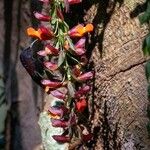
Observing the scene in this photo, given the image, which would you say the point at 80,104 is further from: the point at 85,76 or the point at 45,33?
the point at 45,33

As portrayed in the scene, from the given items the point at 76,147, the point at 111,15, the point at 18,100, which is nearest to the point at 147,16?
the point at 111,15

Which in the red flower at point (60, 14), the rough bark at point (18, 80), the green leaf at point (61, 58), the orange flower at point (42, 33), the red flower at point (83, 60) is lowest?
the rough bark at point (18, 80)

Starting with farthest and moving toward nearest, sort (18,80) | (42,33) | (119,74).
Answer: (18,80), (119,74), (42,33)

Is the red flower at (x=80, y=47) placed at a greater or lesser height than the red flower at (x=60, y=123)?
greater

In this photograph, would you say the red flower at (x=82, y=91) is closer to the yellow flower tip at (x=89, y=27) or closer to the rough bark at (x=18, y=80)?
the yellow flower tip at (x=89, y=27)

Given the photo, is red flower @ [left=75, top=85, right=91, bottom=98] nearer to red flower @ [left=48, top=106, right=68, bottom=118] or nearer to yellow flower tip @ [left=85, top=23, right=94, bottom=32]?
red flower @ [left=48, top=106, right=68, bottom=118]

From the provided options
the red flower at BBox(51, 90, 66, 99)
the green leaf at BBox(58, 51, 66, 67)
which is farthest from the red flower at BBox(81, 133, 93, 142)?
the green leaf at BBox(58, 51, 66, 67)

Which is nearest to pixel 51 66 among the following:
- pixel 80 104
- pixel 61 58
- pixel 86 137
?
pixel 61 58

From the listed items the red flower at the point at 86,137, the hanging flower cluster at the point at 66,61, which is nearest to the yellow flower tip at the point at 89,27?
the hanging flower cluster at the point at 66,61
